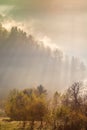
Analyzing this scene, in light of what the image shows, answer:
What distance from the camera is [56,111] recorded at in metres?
62.2

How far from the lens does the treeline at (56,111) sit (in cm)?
5909

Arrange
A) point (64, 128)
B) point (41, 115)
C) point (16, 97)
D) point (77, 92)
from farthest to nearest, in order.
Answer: point (16, 97)
point (41, 115)
point (77, 92)
point (64, 128)

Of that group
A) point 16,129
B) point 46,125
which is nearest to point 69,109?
point 46,125

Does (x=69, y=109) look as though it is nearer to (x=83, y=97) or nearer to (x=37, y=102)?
(x=83, y=97)

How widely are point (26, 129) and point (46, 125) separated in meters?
3.35

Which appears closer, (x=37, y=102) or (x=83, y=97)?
(x=83, y=97)

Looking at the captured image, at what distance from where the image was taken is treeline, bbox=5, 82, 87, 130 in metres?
59.1

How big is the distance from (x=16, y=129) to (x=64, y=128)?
32.4 ft

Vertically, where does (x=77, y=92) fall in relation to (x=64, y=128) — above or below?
above

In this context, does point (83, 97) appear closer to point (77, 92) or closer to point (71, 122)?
point (77, 92)

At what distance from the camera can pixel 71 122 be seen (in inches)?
2319

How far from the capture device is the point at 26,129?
64.9 metres

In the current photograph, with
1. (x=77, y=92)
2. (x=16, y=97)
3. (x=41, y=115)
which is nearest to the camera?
(x=77, y=92)

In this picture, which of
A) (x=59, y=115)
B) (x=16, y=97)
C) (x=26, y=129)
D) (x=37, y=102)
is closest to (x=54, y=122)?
(x=59, y=115)
